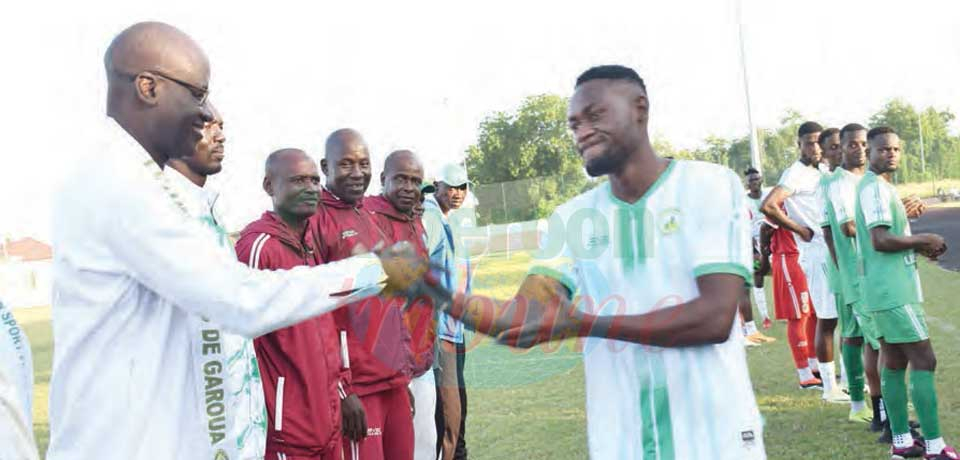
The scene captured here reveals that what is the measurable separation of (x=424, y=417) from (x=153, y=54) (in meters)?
3.58

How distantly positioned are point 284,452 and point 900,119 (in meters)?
63.5

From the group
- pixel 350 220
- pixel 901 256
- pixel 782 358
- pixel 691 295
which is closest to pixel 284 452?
pixel 350 220

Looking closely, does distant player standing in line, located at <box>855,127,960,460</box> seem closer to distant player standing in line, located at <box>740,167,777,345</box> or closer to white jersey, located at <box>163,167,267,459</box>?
white jersey, located at <box>163,167,267,459</box>

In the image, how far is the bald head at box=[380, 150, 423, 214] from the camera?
5828 millimetres

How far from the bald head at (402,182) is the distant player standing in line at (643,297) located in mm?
3434

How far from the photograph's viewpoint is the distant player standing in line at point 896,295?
17.8 feet

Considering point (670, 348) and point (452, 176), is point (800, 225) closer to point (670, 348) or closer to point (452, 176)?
point (452, 176)

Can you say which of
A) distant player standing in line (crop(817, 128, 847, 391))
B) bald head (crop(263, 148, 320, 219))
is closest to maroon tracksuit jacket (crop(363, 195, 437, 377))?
bald head (crop(263, 148, 320, 219))

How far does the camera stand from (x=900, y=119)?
58.9m

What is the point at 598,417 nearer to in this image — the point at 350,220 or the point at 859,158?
the point at 350,220

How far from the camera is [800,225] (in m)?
8.26

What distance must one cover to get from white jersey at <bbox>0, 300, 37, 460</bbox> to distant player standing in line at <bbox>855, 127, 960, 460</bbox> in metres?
4.92

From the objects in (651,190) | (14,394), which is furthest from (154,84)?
(651,190)

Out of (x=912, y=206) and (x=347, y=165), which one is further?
(x=912, y=206)
